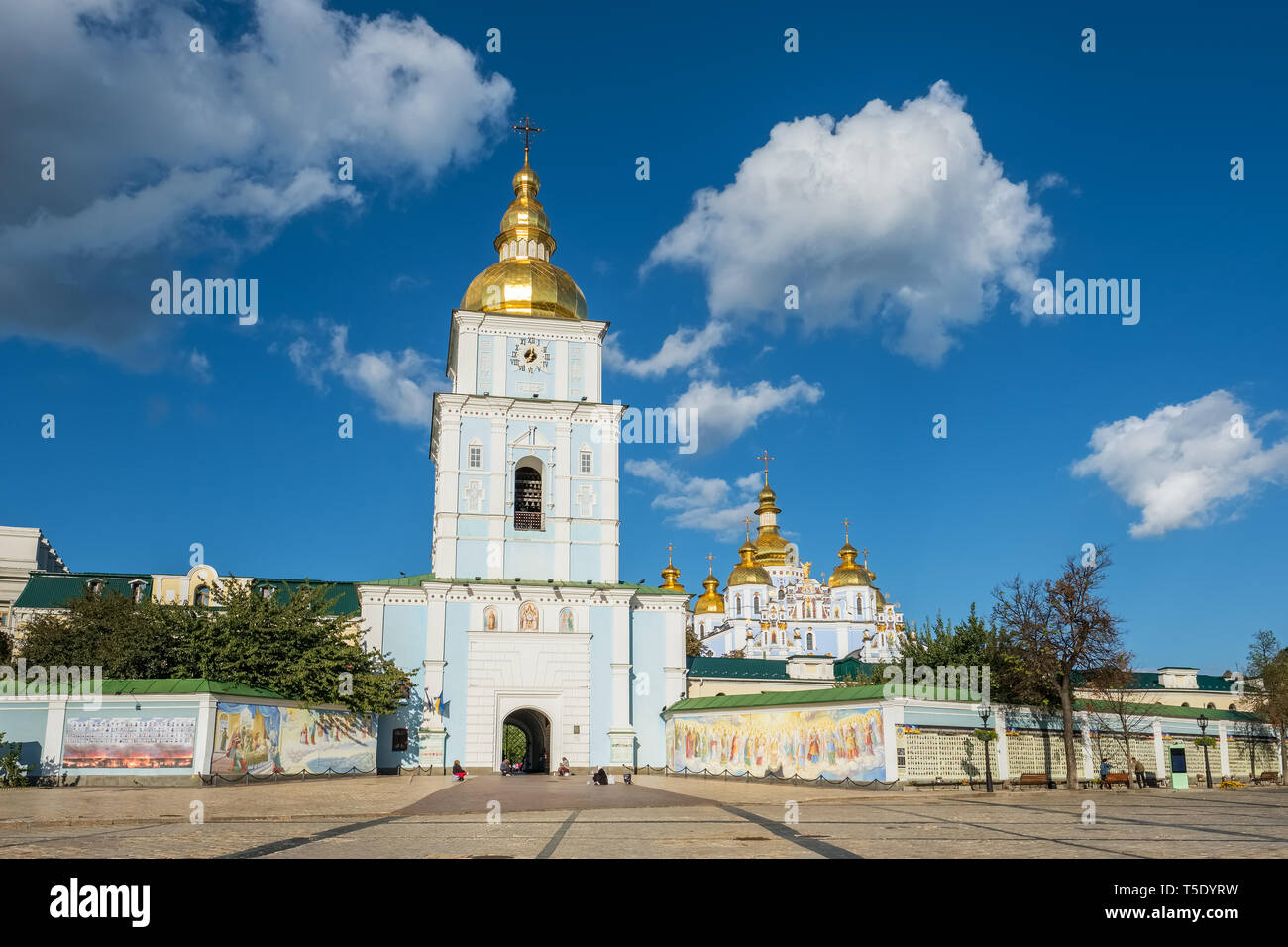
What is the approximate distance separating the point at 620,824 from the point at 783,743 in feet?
57.9

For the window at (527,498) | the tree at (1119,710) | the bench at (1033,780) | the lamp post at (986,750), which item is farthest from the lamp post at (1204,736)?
the window at (527,498)

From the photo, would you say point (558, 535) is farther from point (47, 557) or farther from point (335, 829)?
point (47, 557)

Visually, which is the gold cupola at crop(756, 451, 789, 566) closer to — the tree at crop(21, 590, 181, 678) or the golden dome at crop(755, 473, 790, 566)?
the golden dome at crop(755, 473, 790, 566)

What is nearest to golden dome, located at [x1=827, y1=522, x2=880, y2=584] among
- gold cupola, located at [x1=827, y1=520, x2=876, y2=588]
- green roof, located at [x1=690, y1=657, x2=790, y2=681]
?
gold cupola, located at [x1=827, y1=520, x2=876, y2=588]

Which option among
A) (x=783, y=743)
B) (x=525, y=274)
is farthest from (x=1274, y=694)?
(x=525, y=274)

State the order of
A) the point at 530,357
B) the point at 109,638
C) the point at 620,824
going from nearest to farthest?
the point at 620,824
the point at 109,638
the point at 530,357

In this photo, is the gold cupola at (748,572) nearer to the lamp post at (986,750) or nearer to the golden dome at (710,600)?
the golden dome at (710,600)

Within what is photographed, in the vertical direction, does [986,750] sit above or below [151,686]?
below

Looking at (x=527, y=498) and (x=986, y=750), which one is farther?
(x=527, y=498)

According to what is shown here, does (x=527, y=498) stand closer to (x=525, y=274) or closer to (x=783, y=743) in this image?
(x=525, y=274)

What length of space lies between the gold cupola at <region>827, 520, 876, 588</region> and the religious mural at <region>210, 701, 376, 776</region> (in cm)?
6186

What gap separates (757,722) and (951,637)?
285 inches

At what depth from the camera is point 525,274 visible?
44.1 metres
